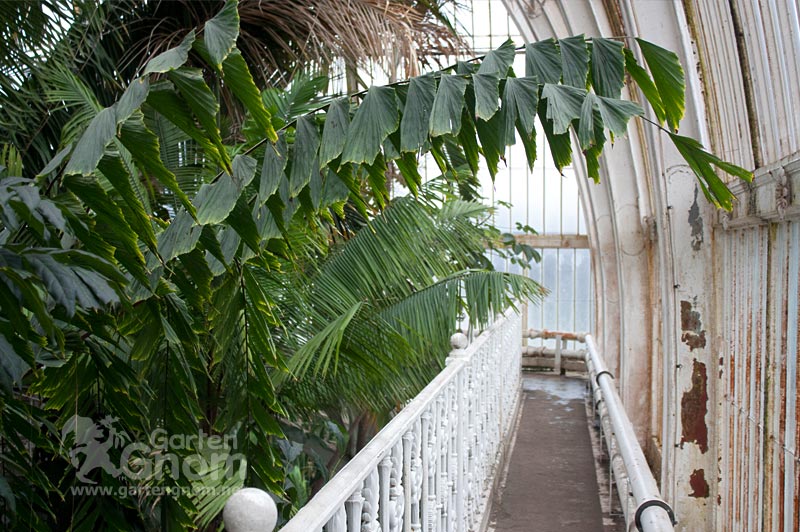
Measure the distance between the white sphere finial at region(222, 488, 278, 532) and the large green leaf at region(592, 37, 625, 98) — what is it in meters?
1.41

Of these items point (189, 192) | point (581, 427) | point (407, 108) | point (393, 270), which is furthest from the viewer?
point (581, 427)

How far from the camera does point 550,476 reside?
19.6ft

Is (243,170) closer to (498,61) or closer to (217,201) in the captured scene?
(217,201)

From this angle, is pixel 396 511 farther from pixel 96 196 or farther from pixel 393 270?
pixel 393 270

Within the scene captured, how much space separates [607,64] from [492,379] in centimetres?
361

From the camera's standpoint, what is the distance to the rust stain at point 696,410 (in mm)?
3805

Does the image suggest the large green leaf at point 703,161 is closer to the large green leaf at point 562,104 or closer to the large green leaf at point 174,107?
the large green leaf at point 562,104

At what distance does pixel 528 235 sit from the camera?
14562 millimetres

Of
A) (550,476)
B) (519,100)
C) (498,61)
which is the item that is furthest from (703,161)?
(550,476)

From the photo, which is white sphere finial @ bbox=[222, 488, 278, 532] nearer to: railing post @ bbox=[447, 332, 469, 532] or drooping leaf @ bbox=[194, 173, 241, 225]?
drooping leaf @ bbox=[194, 173, 241, 225]

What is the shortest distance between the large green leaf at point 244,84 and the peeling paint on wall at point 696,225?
2693mm

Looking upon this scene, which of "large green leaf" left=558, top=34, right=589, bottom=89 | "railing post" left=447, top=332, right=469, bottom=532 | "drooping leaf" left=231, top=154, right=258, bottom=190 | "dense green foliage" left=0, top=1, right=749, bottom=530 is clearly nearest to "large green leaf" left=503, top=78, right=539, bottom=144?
"dense green foliage" left=0, top=1, right=749, bottom=530

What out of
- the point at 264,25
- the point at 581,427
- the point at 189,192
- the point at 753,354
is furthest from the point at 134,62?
the point at 581,427

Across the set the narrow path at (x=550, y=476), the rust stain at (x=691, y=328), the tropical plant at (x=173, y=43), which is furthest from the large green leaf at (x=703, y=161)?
the narrow path at (x=550, y=476)
